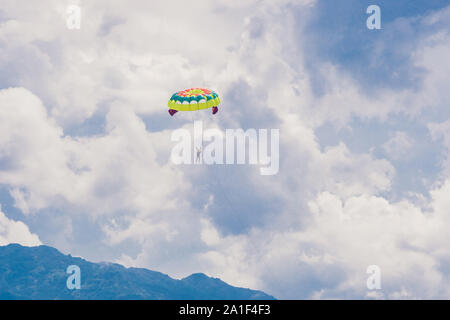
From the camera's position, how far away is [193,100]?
323 ft

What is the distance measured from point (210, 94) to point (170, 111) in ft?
29.2

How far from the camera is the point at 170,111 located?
339ft

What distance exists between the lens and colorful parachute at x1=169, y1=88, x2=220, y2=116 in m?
98.6

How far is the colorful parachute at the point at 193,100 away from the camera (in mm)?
98625
